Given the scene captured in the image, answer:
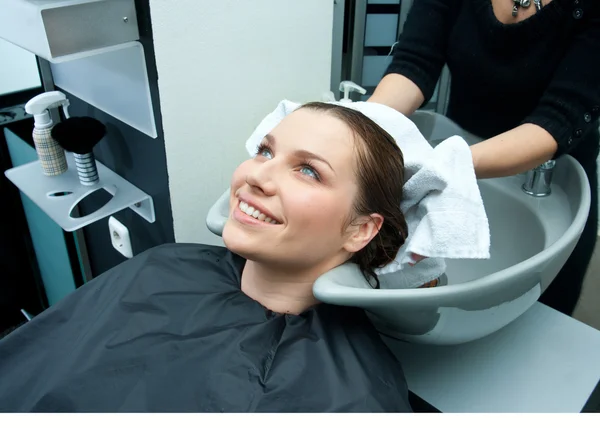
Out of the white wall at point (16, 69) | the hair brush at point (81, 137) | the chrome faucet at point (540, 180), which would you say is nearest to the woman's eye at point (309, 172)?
the chrome faucet at point (540, 180)

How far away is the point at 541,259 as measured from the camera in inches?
31.9

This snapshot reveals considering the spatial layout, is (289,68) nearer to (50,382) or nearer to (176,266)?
(176,266)

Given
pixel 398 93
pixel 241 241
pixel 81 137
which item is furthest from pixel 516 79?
pixel 81 137

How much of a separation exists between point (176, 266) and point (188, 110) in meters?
0.33

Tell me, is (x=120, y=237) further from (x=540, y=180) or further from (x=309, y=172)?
(x=540, y=180)

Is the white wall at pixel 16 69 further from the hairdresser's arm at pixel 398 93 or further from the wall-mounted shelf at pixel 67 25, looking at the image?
the hairdresser's arm at pixel 398 93

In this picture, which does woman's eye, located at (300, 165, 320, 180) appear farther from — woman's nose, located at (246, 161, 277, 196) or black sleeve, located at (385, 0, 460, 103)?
black sleeve, located at (385, 0, 460, 103)

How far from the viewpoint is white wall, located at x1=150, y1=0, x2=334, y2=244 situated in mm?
1083

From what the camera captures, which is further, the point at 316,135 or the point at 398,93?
the point at 398,93

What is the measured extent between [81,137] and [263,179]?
63 cm

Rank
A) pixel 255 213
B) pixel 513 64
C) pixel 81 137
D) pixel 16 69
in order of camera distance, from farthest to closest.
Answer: pixel 16 69 < pixel 81 137 < pixel 513 64 < pixel 255 213

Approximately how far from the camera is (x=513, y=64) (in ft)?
3.55

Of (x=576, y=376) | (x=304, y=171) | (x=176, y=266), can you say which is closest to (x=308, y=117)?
(x=304, y=171)

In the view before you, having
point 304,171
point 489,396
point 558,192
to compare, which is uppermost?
point 304,171
